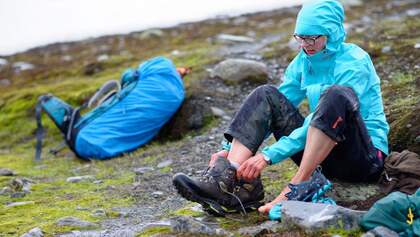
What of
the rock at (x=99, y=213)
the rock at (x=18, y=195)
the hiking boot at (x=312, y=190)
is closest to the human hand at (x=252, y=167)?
the hiking boot at (x=312, y=190)

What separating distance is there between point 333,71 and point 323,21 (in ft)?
1.42

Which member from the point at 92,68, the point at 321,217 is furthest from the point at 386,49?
the point at 92,68

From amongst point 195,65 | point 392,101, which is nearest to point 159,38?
point 195,65

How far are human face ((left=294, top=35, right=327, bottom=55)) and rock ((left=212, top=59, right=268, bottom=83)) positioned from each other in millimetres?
6737

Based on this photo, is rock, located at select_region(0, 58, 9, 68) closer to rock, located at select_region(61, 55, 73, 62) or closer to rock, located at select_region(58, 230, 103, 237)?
rock, located at select_region(61, 55, 73, 62)

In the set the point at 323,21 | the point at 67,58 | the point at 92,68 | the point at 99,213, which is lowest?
the point at 67,58

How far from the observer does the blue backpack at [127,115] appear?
12.0 meters

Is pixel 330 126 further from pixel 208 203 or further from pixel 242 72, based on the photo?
pixel 242 72

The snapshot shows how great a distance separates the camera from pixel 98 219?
710 cm

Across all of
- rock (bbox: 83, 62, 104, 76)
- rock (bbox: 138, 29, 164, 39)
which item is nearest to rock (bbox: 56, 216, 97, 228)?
rock (bbox: 83, 62, 104, 76)

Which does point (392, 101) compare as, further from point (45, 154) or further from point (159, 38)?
point (159, 38)

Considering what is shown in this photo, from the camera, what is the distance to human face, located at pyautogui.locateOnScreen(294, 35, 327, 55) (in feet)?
20.9

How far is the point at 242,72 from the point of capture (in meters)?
13.2

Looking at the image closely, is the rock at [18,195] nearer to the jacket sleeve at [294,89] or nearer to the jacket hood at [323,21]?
the jacket sleeve at [294,89]
